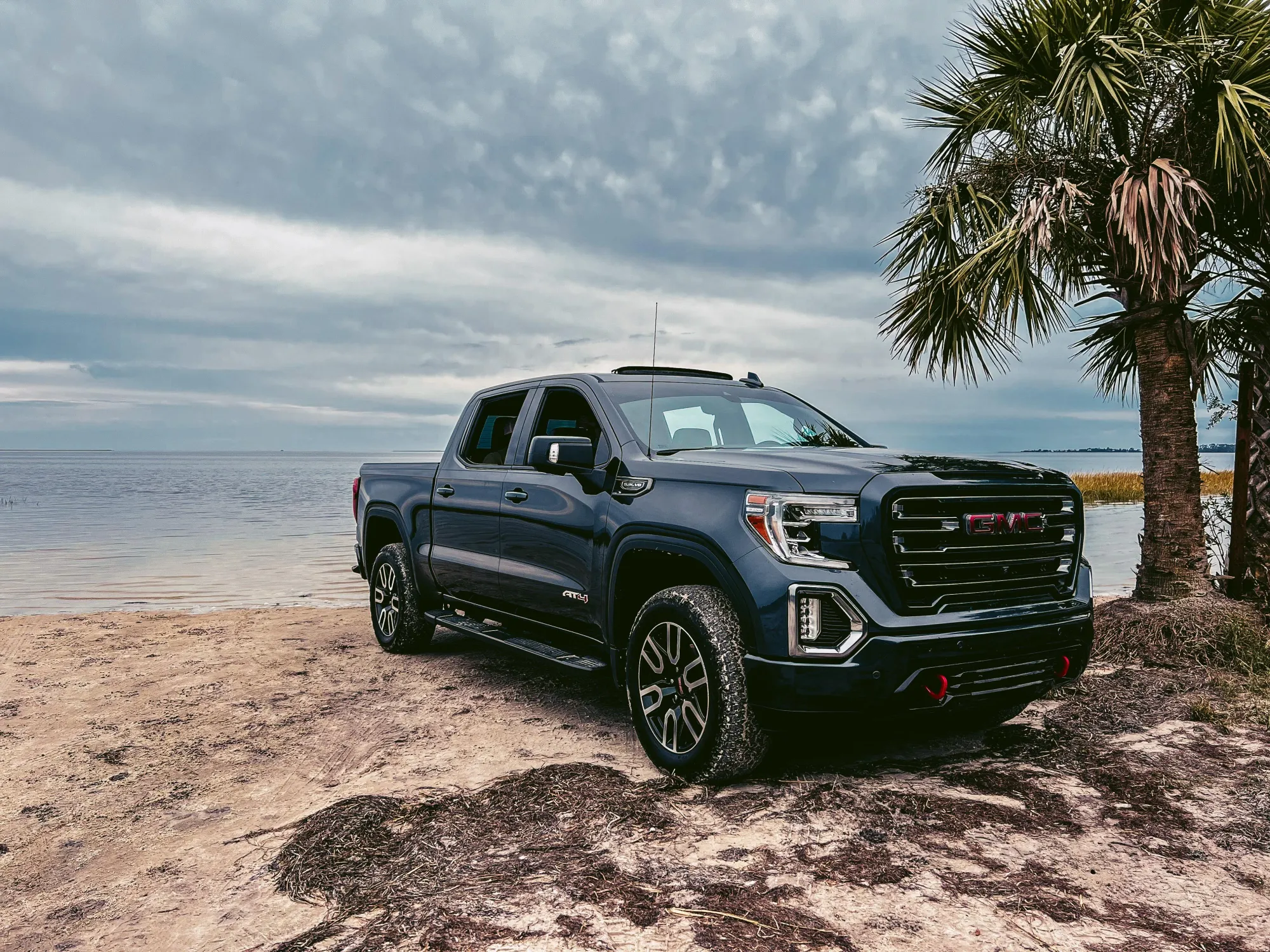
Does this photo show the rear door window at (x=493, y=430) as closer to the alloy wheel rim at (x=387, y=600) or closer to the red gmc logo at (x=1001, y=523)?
the alloy wheel rim at (x=387, y=600)

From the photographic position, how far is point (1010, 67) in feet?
25.7

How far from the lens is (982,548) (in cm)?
418

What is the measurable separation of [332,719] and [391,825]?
2010 millimetres

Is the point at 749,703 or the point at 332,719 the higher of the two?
the point at 749,703

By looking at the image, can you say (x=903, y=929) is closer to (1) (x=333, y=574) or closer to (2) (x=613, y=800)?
(2) (x=613, y=800)

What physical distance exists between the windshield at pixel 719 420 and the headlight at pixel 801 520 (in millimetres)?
1140

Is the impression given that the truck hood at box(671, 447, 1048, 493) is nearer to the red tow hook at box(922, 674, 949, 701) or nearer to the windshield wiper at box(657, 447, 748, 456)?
the windshield wiper at box(657, 447, 748, 456)

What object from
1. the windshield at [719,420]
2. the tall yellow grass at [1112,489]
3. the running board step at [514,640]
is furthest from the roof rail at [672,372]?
the tall yellow grass at [1112,489]

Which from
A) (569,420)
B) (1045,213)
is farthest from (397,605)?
(1045,213)

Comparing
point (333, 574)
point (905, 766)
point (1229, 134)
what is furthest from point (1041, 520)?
point (333, 574)

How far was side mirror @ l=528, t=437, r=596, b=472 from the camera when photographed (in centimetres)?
475

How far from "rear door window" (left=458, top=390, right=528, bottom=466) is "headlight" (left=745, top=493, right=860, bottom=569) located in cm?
256

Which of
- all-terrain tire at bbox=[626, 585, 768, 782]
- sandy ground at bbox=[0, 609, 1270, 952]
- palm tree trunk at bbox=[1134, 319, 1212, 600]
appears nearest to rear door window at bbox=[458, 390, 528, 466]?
sandy ground at bbox=[0, 609, 1270, 952]

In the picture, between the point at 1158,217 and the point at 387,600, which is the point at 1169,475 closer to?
the point at 1158,217
